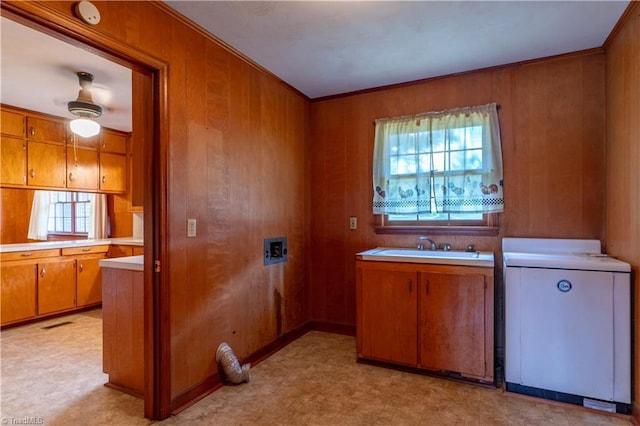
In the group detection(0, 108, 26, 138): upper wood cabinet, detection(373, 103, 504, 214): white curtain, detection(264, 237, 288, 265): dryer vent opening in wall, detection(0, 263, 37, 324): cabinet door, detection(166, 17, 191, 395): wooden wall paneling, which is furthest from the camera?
Result: detection(0, 108, 26, 138): upper wood cabinet

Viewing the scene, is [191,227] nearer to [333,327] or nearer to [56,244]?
[333,327]

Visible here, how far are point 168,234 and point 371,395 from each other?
66.9 inches

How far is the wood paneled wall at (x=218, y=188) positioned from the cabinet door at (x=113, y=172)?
318 centimetres

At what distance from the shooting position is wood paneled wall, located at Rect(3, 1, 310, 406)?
202 centimetres

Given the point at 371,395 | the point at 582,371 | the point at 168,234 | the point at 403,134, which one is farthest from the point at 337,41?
the point at 582,371

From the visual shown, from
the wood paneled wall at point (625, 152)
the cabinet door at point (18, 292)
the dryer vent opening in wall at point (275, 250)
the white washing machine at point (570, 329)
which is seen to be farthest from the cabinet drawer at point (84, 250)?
the wood paneled wall at point (625, 152)

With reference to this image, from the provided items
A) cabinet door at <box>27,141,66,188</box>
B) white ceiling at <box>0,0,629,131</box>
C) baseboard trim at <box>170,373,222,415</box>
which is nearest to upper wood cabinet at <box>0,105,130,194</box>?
cabinet door at <box>27,141,66,188</box>

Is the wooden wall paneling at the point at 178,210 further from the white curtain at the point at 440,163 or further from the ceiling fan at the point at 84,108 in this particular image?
the white curtain at the point at 440,163

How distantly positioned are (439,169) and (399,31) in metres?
1.23

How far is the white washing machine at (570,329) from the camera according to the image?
198 cm

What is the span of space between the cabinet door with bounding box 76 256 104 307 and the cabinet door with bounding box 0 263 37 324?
1.56ft

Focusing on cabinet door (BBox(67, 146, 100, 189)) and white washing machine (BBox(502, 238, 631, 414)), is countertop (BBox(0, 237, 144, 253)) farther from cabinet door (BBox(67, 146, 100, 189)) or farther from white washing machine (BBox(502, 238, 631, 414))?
white washing machine (BBox(502, 238, 631, 414))

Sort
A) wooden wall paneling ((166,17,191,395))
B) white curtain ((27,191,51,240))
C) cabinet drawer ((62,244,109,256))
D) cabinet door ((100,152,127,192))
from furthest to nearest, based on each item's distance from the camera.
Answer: cabinet door ((100,152,127,192)) < white curtain ((27,191,51,240)) < cabinet drawer ((62,244,109,256)) < wooden wall paneling ((166,17,191,395))

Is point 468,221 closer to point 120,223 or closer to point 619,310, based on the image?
point 619,310
